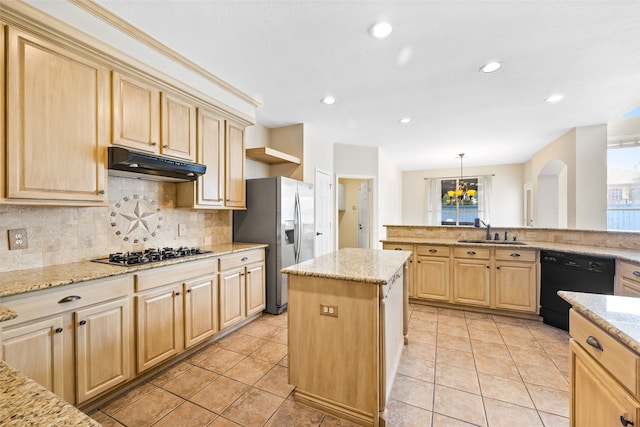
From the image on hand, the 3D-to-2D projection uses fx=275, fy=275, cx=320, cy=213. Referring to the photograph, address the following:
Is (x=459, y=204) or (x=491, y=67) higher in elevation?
(x=491, y=67)

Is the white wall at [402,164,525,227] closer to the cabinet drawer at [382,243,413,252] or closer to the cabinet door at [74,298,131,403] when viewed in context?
the cabinet drawer at [382,243,413,252]

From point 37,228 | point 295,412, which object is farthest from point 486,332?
point 37,228

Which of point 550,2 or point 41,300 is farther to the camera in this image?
point 550,2

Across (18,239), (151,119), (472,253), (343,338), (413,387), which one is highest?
(151,119)

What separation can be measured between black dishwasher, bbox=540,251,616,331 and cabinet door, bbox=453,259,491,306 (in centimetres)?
56

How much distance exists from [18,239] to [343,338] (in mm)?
2235

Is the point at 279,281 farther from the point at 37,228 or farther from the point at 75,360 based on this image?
the point at 37,228

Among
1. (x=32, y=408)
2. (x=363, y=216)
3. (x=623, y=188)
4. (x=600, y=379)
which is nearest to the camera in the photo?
(x=32, y=408)

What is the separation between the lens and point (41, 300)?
1.50 meters

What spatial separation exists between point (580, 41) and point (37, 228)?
4.33 meters

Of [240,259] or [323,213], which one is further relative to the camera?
[323,213]

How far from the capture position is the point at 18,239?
1830 mm

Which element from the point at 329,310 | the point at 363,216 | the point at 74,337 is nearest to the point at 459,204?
the point at 363,216

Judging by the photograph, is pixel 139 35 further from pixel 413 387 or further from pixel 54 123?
pixel 413 387
